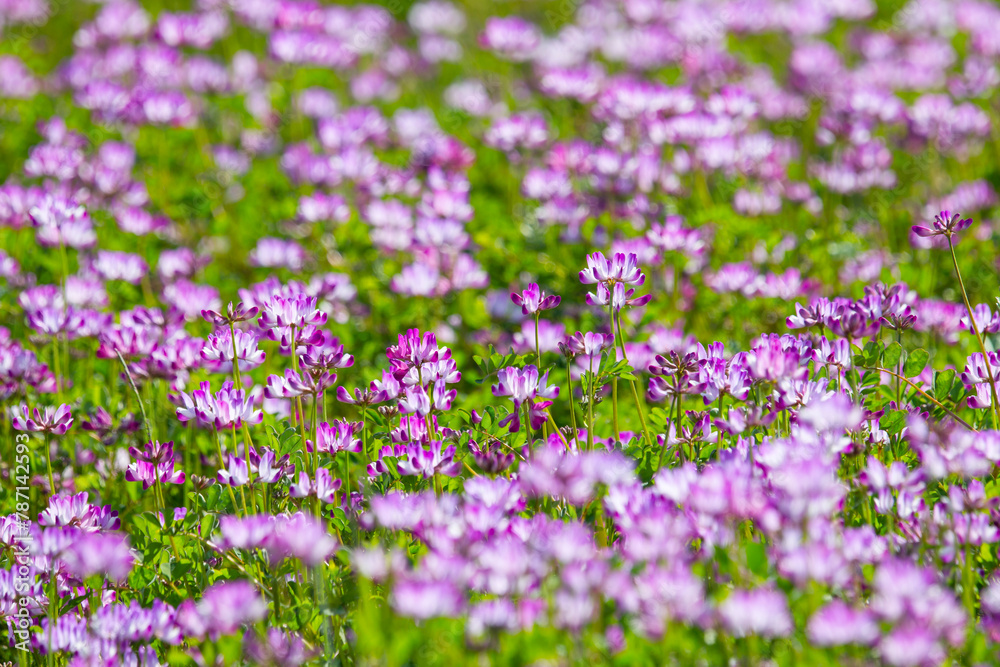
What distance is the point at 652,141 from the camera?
5277 millimetres

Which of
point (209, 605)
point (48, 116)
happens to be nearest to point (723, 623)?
point (209, 605)

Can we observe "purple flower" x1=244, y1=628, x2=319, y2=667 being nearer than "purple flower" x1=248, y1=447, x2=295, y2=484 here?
Yes

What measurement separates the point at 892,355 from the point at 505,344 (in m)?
1.58

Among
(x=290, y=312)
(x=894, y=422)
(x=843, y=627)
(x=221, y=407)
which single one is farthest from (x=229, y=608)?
(x=894, y=422)

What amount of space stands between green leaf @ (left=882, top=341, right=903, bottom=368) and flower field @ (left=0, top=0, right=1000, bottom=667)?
1 centimetres

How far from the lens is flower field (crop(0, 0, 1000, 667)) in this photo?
229 centimetres

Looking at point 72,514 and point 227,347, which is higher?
point 227,347

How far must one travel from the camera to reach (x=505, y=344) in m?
4.27

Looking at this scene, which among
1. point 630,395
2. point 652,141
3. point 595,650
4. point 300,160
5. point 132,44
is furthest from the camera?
point 132,44

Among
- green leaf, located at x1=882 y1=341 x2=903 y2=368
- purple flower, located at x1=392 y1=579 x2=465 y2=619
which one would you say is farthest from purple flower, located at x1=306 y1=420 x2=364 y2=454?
green leaf, located at x1=882 y1=341 x2=903 y2=368

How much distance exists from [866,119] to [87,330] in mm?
4222

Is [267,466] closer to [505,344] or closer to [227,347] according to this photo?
[227,347]

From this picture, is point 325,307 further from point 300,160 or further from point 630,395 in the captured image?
point 300,160

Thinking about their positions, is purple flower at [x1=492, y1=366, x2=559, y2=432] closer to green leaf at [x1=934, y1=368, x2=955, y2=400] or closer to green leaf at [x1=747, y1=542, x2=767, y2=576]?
green leaf at [x1=747, y1=542, x2=767, y2=576]
